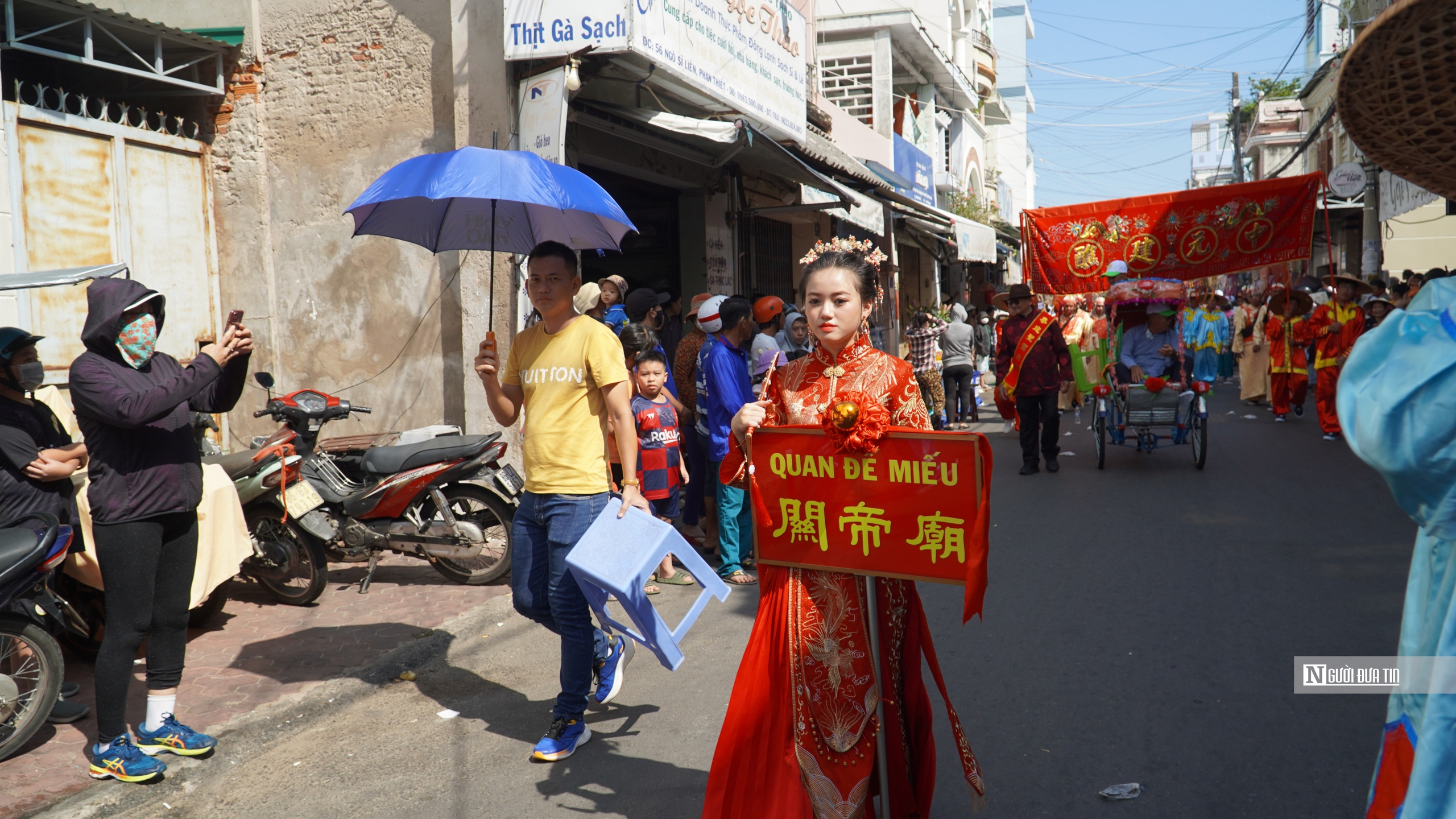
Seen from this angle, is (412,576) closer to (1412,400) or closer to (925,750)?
(925,750)

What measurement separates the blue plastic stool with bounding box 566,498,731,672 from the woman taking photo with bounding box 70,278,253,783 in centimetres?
152

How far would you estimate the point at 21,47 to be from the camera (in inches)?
254

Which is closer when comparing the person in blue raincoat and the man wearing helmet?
the person in blue raincoat

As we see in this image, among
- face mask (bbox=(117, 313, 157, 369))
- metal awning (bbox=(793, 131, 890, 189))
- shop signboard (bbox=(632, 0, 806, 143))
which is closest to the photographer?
→ face mask (bbox=(117, 313, 157, 369))

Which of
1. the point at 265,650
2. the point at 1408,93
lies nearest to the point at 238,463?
the point at 265,650

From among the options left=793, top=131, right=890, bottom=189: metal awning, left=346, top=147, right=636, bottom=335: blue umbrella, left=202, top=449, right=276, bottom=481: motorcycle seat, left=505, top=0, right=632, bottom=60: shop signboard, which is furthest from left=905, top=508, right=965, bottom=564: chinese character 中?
left=793, top=131, right=890, bottom=189: metal awning

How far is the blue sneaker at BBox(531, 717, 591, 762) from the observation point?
13.1 ft

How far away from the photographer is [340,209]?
8695 mm

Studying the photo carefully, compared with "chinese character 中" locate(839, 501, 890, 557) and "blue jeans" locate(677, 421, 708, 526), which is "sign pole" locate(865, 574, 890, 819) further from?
"blue jeans" locate(677, 421, 708, 526)

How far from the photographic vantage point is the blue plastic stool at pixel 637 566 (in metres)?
3.35

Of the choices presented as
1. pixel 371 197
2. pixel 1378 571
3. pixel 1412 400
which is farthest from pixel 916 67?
pixel 1412 400

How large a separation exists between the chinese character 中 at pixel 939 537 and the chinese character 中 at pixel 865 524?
4.0 inches

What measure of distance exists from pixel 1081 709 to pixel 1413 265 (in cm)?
3073

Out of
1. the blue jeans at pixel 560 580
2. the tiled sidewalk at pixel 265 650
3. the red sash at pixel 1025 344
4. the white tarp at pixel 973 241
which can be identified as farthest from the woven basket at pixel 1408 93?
the white tarp at pixel 973 241
